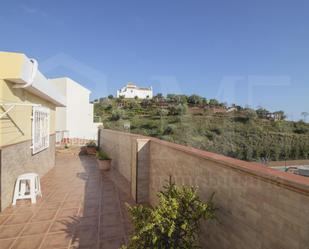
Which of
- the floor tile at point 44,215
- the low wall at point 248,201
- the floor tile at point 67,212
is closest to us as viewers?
the low wall at point 248,201

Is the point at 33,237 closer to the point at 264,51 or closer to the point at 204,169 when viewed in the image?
the point at 204,169

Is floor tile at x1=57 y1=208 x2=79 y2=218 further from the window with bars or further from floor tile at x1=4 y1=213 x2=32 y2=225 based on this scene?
the window with bars

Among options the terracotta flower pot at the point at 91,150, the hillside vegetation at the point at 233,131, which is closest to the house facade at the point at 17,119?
the terracotta flower pot at the point at 91,150

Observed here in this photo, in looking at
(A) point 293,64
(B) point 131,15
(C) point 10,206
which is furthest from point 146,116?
(C) point 10,206

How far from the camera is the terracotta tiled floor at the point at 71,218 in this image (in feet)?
10.5

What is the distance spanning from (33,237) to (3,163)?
1.78 m

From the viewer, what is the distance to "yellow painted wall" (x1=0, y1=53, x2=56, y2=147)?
4.11 meters

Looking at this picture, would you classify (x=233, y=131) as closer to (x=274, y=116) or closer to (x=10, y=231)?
(x=274, y=116)

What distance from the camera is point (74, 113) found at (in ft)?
60.1

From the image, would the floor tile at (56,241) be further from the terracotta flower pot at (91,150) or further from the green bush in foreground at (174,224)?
the terracotta flower pot at (91,150)

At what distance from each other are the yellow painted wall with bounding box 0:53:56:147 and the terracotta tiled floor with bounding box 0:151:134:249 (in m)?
1.47

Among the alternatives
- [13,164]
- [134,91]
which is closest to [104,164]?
[13,164]

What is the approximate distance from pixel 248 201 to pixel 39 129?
665 cm

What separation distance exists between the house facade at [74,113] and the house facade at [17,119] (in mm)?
10556
